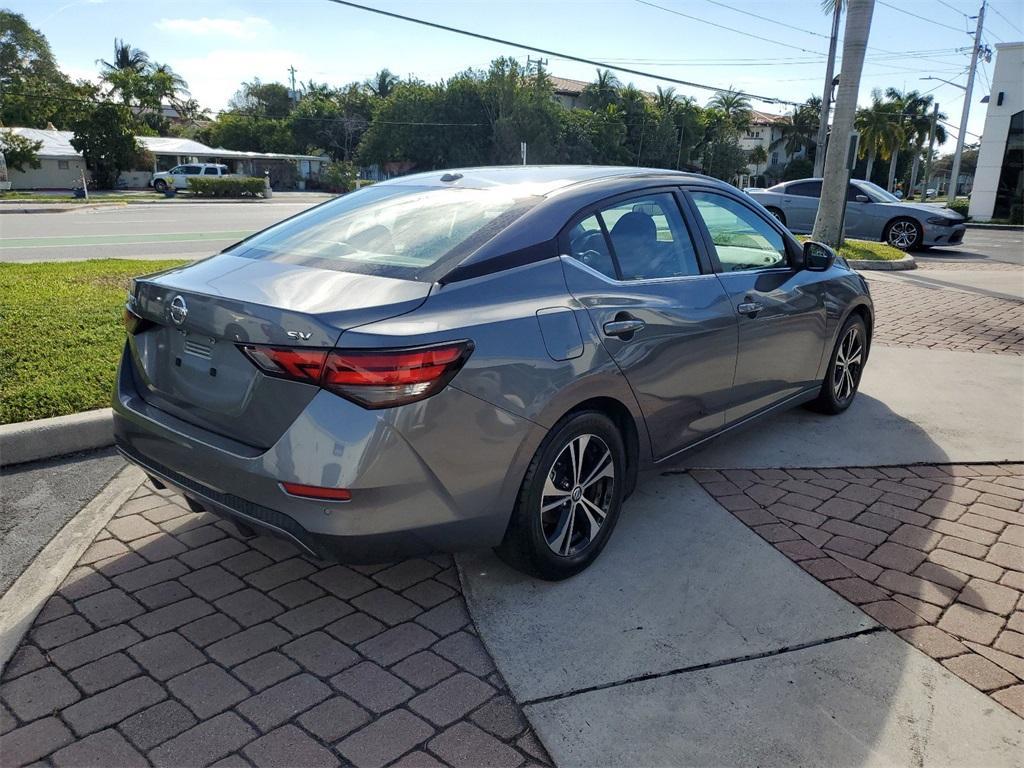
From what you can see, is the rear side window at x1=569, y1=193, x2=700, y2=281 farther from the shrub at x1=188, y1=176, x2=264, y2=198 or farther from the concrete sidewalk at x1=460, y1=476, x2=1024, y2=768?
the shrub at x1=188, y1=176, x2=264, y2=198

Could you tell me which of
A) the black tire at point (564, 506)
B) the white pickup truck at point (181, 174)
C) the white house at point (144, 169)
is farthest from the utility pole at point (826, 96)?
the white house at point (144, 169)

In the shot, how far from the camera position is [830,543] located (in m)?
3.65

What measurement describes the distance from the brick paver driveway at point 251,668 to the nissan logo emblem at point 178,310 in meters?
1.13

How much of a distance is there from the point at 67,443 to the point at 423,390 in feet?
9.85

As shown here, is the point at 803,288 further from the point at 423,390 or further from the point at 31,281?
the point at 31,281

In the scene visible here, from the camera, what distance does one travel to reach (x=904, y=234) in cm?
1634

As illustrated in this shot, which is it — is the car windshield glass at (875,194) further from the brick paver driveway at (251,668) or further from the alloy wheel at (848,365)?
the brick paver driveway at (251,668)

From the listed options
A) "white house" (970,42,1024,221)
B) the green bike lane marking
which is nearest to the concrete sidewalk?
the green bike lane marking

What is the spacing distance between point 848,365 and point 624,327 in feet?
9.40

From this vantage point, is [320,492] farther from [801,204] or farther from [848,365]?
[801,204]

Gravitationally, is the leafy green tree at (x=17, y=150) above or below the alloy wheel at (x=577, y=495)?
above

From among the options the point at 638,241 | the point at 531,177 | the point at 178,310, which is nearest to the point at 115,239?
the point at 531,177

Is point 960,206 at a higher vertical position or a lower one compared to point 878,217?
lower

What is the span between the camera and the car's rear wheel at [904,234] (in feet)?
53.1
